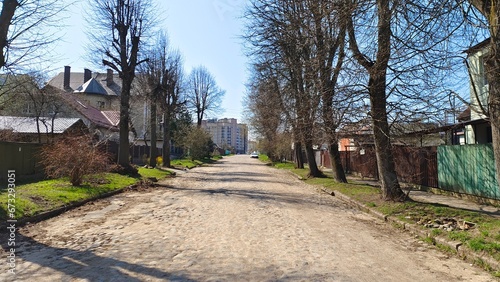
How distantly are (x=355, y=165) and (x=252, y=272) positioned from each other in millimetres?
22004

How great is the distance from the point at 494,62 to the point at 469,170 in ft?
22.7

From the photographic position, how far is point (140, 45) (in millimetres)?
21969

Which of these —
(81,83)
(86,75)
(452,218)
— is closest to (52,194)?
(452,218)

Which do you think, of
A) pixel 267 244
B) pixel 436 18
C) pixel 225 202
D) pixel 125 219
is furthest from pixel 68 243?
pixel 436 18

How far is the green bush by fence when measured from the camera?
11.5 meters

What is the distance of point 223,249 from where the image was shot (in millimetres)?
6402

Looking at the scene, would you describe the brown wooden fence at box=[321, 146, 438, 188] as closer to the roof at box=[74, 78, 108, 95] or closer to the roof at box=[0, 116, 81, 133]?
the roof at box=[0, 116, 81, 133]

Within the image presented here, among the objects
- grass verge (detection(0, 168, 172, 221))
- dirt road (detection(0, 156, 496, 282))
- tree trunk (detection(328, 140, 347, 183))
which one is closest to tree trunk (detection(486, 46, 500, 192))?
dirt road (detection(0, 156, 496, 282))

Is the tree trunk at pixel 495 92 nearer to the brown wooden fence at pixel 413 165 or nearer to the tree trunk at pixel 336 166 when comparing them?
the brown wooden fence at pixel 413 165

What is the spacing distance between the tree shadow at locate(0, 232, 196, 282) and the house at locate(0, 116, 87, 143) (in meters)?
16.4

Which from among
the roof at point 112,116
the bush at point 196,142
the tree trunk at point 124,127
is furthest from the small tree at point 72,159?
the bush at point 196,142

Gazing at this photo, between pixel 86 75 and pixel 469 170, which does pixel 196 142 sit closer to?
pixel 86 75

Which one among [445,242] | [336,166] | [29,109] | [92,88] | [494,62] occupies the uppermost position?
[92,88]

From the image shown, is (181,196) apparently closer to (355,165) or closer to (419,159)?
(419,159)
